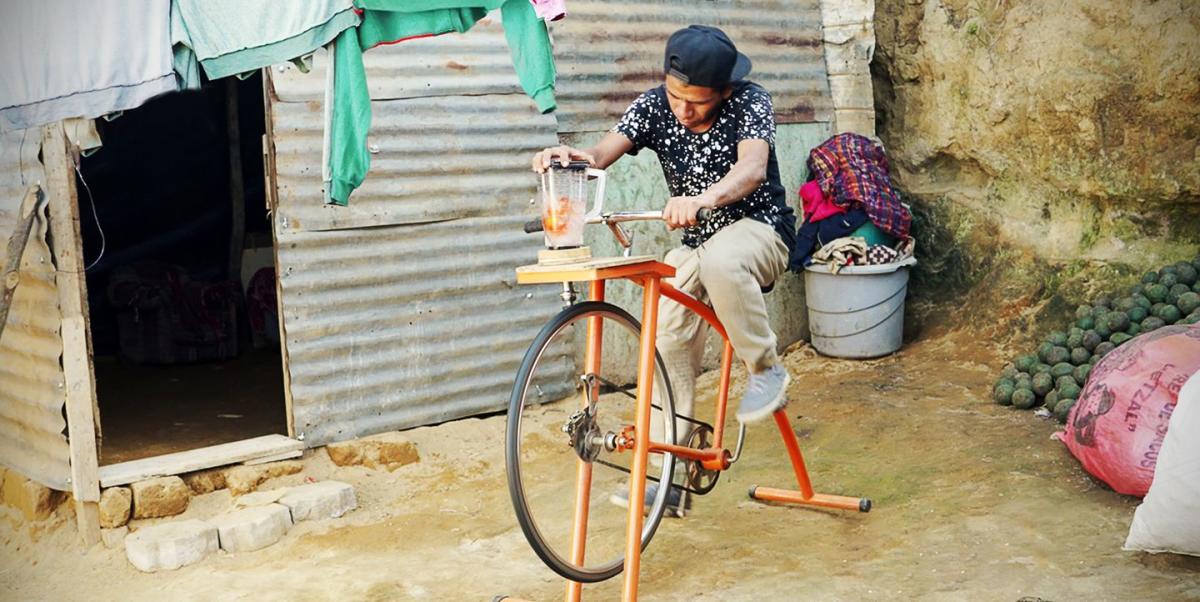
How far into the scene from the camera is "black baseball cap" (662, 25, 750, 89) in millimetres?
3891

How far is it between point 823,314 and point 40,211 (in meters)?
4.39

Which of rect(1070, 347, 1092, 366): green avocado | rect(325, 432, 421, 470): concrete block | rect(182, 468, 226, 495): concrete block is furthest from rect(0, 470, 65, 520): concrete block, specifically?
→ rect(1070, 347, 1092, 366): green avocado

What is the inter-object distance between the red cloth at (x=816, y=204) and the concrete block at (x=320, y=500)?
3339mm

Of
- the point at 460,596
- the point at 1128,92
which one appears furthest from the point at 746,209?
the point at 1128,92

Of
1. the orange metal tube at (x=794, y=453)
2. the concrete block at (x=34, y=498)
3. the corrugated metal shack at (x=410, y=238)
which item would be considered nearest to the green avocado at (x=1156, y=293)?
the orange metal tube at (x=794, y=453)

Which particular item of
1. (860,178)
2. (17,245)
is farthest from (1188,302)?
(17,245)

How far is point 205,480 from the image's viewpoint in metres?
5.34

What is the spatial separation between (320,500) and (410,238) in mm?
1472

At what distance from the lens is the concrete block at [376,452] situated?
5730 millimetres

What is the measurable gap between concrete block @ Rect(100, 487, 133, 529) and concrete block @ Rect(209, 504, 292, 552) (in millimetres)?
379

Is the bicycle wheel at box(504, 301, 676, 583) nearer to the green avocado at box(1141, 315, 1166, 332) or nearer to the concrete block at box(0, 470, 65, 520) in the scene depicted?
the concrete block at box(0, 470, 65, 520)

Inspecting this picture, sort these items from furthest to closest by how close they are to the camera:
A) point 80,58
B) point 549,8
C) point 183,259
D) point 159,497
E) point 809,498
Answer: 1. point 183,259
2. point 159,497
3. point 809,498
4. point 549,8
5. point 80,58

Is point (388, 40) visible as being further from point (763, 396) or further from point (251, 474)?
point (251, 474)

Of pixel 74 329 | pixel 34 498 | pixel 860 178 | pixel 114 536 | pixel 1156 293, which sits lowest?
pixel 114 536
